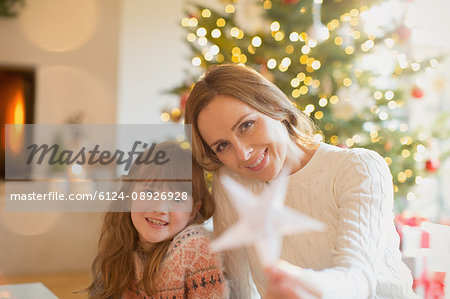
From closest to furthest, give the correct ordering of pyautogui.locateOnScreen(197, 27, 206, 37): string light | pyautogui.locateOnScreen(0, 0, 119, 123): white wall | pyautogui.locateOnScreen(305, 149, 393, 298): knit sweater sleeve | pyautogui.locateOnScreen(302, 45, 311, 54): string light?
pyautogui.locateOnScreen(305, 149, 393, 298): knit sweater sleeve
pyautogui.locateOnScreen(302, 45, 311, 54): string light
pyautogui.locateOnScreen(197, 27, 206, 37): string light
pyautogui.locateOnScreen(0, 0, 119, 123): white wall

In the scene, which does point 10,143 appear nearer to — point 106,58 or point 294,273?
point 106,58

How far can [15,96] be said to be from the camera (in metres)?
3.67

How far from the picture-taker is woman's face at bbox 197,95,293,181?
107 cm

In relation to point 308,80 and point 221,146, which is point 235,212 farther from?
point 308,80

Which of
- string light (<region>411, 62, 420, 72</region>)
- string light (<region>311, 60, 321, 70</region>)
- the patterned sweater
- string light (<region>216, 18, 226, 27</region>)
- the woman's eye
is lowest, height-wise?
the patterned sweater

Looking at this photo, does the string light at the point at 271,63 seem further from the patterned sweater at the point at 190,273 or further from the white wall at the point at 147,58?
the white wall at the point at 147,58

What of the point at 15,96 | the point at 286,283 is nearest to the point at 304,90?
the point at 286,283

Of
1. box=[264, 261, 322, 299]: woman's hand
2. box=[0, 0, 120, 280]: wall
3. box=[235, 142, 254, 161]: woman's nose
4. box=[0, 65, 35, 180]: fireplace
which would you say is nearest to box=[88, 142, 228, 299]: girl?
box=[235, 142, 254, 161]: woman's nose

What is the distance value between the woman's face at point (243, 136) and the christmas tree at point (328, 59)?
1073mm

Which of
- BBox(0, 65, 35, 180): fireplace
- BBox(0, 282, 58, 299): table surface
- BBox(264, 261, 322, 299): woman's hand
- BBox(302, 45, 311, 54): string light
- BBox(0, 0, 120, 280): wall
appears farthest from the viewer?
BBox(0, 65, 35, 180): fireplace

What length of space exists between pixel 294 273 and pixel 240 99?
0.59 metres

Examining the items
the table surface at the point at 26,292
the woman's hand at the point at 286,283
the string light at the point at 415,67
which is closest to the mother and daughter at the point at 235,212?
the table surface at the point at 26,292

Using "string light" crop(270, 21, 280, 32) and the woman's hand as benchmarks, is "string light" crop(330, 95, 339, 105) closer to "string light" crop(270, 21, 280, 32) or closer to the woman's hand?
"string light" crop(270, 21, 280, 32)

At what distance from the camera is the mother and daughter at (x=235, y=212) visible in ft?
3.42
